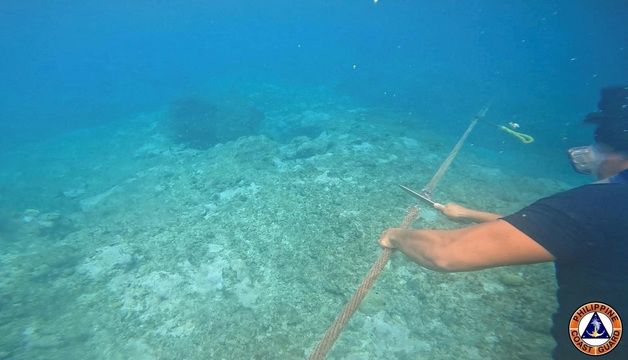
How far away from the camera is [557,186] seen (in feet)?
23.9

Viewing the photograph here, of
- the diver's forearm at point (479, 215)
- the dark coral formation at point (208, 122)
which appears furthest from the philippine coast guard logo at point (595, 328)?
the dark coral formation at point (208, 122)

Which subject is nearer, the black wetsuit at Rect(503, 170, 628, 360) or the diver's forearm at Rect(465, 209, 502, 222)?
the black wetsuit at Rect(503, 170, 628, 360)

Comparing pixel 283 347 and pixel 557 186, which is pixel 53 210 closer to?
pixel 283 347

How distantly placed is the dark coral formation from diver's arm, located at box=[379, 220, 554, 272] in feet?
36.4

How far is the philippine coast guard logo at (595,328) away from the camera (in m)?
1.58

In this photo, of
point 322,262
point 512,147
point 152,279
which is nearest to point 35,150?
point 152,279

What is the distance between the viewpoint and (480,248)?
1.62 m

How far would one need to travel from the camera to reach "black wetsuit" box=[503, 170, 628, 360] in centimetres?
147

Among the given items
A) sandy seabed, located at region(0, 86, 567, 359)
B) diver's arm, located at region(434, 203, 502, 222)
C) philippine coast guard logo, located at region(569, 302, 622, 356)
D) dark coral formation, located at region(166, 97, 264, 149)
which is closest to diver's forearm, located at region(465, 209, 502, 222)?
diver's arm, located at region(434, 203, 502, 222)

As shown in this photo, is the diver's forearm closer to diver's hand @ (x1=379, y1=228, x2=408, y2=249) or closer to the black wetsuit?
diver's hand @ (x1=379, y1=228, x2=408, y2=249)

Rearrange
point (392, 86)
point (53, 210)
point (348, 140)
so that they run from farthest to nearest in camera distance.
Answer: point (392, 86)
point (348, 140)
point (53, 210)

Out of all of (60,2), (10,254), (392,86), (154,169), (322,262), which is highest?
(60,2)

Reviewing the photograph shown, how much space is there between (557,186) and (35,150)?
22.8 m

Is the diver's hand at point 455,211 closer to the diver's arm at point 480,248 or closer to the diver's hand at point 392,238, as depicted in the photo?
the diver's hand at point 392,238
